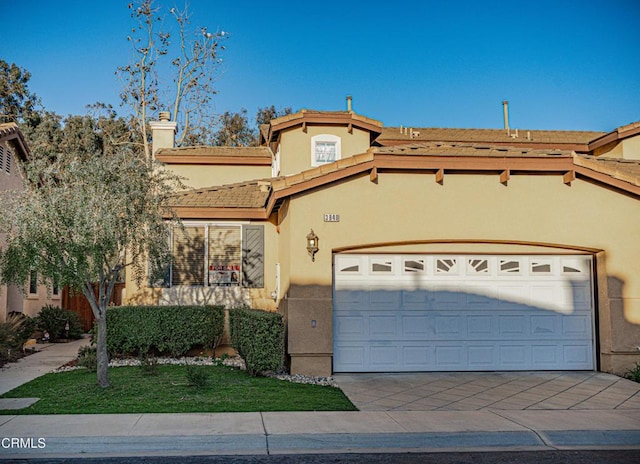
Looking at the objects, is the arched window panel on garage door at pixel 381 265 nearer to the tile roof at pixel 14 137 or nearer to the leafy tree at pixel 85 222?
the leafy tree at pixel 85 222

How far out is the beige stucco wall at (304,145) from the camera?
59.4 ft

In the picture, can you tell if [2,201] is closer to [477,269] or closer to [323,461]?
[323,461]

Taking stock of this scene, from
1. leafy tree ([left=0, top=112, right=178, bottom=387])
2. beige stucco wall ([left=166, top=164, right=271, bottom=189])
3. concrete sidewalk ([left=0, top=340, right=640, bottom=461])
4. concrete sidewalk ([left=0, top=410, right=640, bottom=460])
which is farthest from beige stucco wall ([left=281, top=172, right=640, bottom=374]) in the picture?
beige stucco wall ([left=166, top=164, right=271, bottom=189])

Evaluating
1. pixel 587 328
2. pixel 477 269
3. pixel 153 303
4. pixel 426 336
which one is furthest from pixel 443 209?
pixel 153 303

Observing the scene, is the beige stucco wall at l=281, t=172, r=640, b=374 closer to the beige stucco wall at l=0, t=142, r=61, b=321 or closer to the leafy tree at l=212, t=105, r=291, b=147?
the beige stucco wall at l=0, t=142, r=61, b=321

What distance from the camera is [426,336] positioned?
1245 cm

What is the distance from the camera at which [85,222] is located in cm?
930

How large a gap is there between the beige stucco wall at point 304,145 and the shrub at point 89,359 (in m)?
7.45

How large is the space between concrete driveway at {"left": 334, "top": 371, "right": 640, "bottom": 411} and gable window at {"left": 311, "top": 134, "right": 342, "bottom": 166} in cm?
804

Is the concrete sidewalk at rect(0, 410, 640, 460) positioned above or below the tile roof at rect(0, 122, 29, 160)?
below

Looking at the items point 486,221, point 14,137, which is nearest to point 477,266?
point 486,221

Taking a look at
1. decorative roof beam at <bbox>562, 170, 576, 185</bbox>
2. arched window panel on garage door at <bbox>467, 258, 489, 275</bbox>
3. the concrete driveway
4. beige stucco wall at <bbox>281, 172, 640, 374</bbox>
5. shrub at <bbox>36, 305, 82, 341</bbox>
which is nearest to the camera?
the concrete driveway

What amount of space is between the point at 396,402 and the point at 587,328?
533 cm

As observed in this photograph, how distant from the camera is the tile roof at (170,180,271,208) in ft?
47.4
